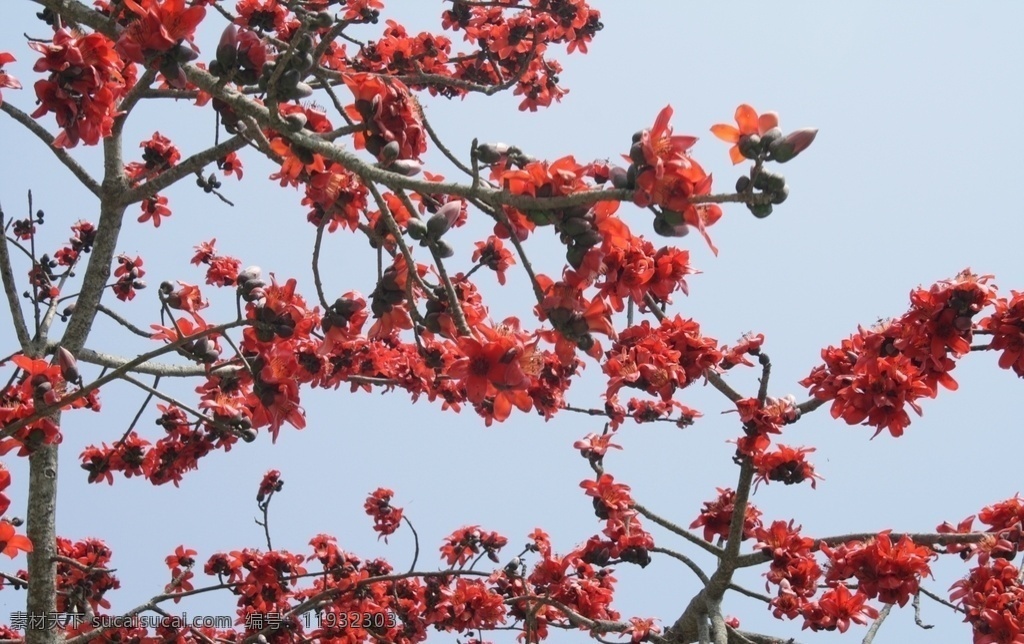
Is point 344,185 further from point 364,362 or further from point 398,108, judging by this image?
point 364,362

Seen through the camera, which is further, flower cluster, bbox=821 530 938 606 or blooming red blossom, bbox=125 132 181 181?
blooming red blossom, bbox=125 132 181 181

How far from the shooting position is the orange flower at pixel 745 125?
5.10 feet

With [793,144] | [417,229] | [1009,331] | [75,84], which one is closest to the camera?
[793,144]

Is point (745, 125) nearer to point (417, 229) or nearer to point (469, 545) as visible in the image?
point (417, 229)

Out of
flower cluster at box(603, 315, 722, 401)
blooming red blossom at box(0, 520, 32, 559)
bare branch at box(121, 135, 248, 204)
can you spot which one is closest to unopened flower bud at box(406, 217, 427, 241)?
flower cluster at box(603, 315, 722, 401)

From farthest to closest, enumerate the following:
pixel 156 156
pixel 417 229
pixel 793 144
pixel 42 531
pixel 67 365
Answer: pixel 156 156
pixel 42 531
pixel 67 365
pixel 417 229
pixel 793 144

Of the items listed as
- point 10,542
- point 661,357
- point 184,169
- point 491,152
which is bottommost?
point 10,542

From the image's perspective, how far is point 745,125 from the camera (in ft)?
5.21

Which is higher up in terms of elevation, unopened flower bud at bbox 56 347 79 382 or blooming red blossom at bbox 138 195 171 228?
blooming red blossom at bbox 138 195 171 228

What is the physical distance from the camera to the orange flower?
1554 mm

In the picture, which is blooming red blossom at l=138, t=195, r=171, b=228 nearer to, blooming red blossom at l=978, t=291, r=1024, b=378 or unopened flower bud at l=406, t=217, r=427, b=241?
unopened flower bud at l=406, t=217, r=427, b=241

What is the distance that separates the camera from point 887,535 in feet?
9.51

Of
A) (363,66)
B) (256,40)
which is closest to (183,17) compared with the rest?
(256,40)

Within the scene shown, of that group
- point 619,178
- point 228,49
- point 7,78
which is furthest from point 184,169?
point 619,178
